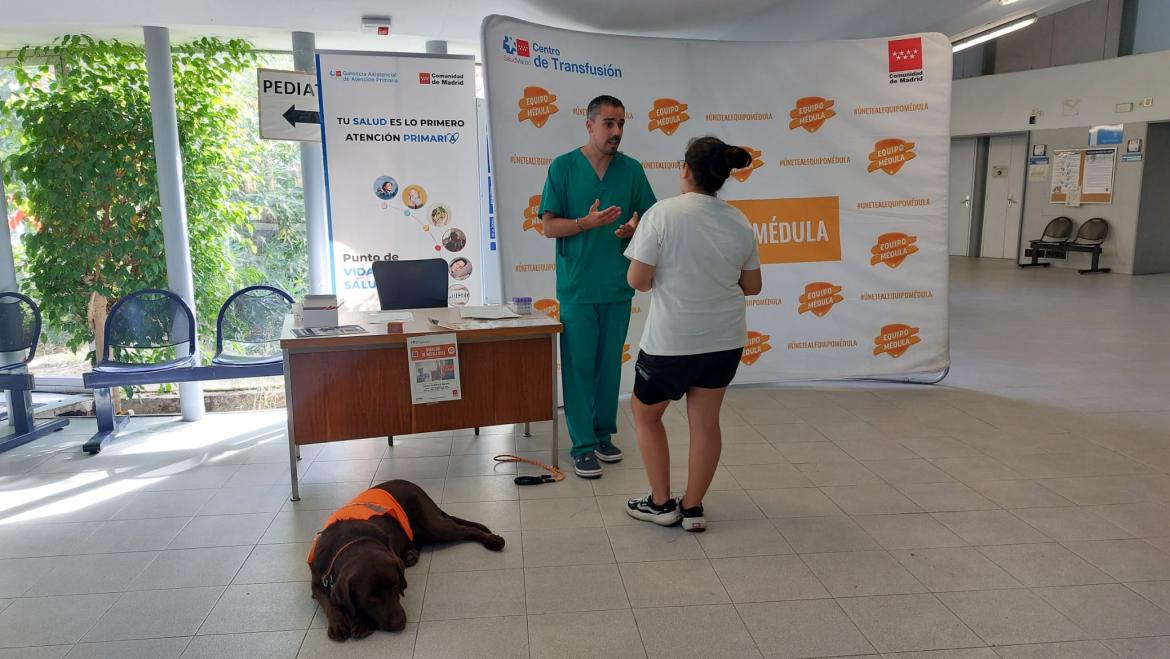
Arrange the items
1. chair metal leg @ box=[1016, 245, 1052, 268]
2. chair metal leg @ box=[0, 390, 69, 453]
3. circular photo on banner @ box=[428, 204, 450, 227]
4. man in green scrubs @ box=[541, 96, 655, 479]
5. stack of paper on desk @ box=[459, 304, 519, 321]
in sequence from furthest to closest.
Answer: chair metal leg @ box=[1016, 245, 1052, 268], circular photo on banner @ box=[428, 204, 450, 227], chair metal leg @ box=[0, 390, 69, 453], stack of paper on desk @ box=[459, 304, 519, 321], man in green scrubs @ box=[541, 96, 655, 479]

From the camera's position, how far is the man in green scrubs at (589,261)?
143 inches

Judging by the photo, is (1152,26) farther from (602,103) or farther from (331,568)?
(331,568)

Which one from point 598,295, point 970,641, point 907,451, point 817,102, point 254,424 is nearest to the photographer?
point 970,641

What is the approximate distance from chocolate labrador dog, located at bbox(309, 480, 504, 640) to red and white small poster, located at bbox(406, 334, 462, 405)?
2.42ft

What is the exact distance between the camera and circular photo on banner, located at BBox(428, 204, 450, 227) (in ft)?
17.4

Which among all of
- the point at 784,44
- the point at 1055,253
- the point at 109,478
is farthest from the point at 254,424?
the point at 1055,253

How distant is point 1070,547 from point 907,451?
45.1 inches

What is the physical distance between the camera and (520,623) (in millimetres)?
2398

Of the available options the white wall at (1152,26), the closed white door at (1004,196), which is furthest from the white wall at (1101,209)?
the white wall at (1152,26)

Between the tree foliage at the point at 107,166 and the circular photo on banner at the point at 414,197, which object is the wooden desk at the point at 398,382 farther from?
the tree foliage at the point at 107,166

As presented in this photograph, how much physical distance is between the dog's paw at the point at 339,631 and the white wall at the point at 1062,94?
1259 cm

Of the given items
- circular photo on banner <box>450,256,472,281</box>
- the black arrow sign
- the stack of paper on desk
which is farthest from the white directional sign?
the stack of paper on desk

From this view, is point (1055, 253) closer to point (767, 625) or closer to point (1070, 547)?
point (1070, 547)

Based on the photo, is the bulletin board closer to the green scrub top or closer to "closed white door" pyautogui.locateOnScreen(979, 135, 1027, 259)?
"closed white door" pyautogui.locateOnScreen(979, 135, 1027, 259)
